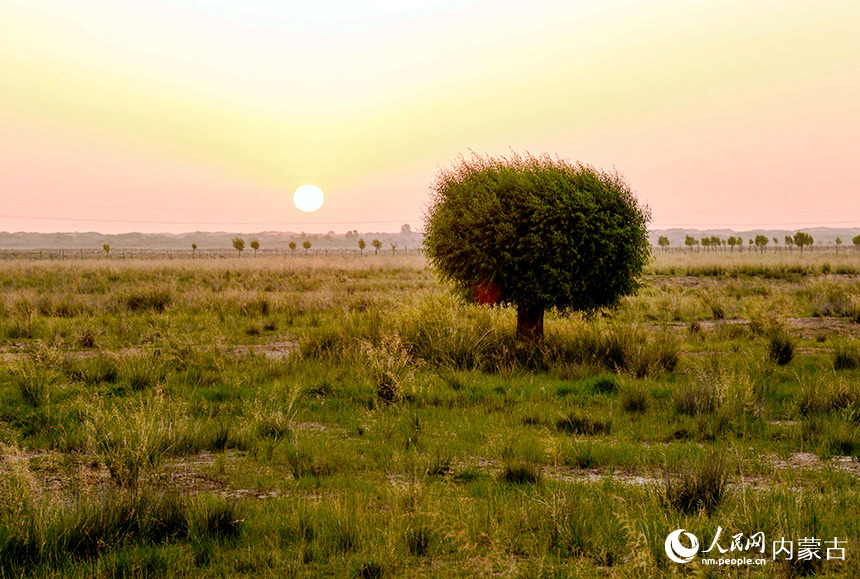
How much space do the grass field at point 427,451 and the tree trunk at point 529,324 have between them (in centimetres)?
27

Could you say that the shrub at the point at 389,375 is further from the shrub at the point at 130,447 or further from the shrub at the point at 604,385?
the shrub at the point at 130,447

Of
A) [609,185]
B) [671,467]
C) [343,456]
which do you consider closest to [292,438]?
[343,456]

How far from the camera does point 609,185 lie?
12.0m

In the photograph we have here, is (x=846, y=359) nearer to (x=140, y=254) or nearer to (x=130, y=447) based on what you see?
(x=130, y=447)

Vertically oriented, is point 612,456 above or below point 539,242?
below

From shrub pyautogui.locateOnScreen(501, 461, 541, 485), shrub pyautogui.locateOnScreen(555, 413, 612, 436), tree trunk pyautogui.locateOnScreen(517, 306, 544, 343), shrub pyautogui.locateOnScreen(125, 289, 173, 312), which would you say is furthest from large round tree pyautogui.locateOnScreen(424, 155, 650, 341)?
shrub pyautogui.locateOnScreen(125, 289, 173, 312)

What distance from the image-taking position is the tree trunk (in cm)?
1233

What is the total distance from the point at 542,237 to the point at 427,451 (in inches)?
222

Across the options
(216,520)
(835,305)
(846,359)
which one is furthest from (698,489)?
(835,305)

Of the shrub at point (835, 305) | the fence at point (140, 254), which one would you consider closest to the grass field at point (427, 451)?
the shrub at point (835, 305)

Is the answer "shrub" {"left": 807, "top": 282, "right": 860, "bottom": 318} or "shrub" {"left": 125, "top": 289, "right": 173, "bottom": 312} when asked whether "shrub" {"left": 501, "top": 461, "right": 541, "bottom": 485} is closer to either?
"shrub" {"left": 807, "top": 282, "right": 860, "bottom": 318}

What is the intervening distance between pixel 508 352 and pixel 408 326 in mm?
2354

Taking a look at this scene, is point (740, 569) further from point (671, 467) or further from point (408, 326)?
point (408, 326)

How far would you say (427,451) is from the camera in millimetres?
6785
